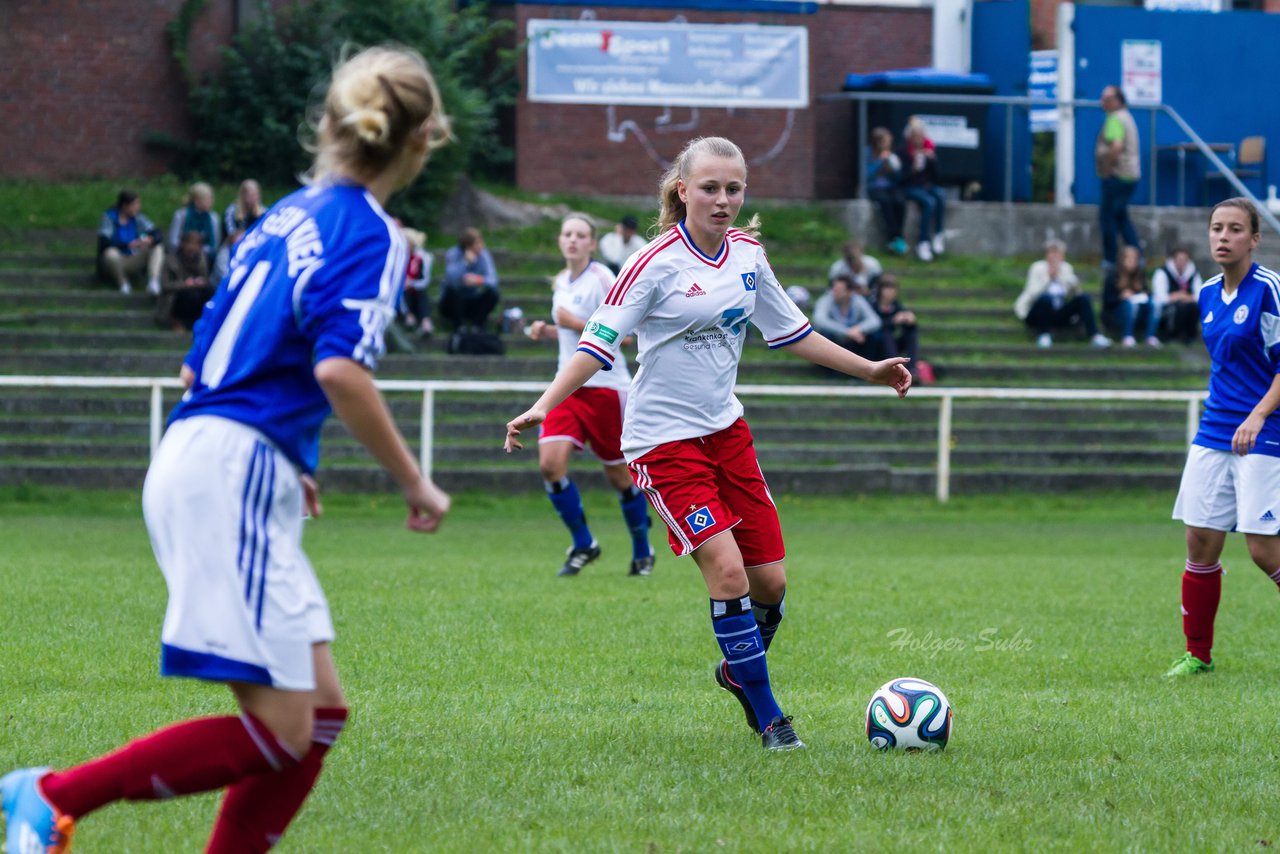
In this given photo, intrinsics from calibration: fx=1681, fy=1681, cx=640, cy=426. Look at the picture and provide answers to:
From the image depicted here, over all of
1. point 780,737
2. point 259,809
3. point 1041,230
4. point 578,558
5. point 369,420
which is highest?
point 1041,230

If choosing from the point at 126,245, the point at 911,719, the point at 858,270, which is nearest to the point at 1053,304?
the point at 858,270

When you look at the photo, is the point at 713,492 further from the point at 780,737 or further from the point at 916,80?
the point at 916,80

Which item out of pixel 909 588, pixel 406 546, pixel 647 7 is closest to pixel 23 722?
pixel 909 588

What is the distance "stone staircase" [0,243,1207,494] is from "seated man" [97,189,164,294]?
0.30 meters

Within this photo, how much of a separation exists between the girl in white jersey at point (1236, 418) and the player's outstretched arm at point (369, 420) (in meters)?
4.87

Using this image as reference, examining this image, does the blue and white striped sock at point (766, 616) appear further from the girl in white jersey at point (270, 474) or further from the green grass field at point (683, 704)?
the girl in white jersey at point (270, 474)

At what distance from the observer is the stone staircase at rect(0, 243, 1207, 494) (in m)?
17.6

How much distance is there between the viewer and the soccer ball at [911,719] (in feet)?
19.5

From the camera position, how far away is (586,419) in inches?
449

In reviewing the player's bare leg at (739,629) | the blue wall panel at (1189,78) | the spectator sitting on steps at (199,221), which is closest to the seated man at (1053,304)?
the blue wall panel at (1189,78)

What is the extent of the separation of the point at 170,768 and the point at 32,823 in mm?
314

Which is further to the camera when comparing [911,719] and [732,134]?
[732,134]

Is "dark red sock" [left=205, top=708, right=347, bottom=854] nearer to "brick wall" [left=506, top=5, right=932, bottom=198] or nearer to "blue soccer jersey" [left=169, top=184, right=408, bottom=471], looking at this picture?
"blue soccer jersey" [left=169, top=184, right=408, bottom=471]

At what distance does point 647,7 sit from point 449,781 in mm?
21279
